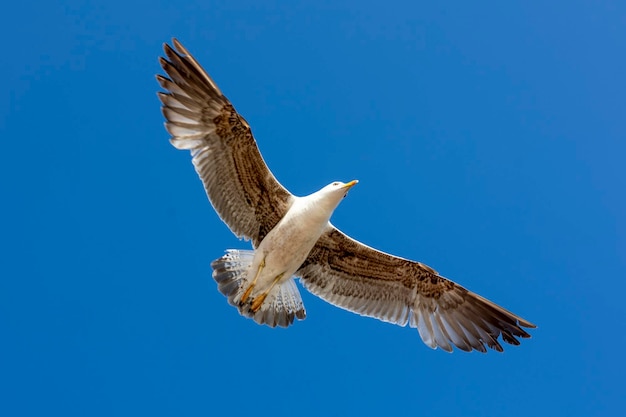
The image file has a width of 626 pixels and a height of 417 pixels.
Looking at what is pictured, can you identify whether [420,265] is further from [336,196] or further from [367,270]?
[336,196]

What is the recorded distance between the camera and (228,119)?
409 inches

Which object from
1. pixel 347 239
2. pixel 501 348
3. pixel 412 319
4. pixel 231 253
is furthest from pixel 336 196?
pixel 501 348

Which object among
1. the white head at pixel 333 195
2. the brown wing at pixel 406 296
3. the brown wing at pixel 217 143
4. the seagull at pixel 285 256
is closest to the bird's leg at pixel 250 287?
the seagull at pixel 285 256

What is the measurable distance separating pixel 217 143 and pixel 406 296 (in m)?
3.38

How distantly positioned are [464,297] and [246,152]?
3610 mm

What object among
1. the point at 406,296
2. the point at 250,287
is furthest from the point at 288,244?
the point at 406,296

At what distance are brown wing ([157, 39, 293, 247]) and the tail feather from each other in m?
0.51

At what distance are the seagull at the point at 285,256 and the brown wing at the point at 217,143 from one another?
12 millimetres

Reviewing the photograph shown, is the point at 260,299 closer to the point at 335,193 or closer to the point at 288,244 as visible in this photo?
the point at 288,244

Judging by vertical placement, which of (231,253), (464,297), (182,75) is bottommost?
(231,253)

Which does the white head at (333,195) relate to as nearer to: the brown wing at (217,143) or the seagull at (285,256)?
the seagull at (285,256)

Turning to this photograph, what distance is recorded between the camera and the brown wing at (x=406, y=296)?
11328 mm

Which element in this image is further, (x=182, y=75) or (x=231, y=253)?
(x=231, y=253)

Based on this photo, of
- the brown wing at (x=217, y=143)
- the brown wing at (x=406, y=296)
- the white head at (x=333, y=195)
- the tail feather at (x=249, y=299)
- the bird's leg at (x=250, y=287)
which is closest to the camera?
the brown wing at (x=217, y=143)
